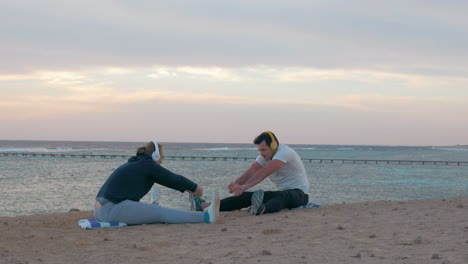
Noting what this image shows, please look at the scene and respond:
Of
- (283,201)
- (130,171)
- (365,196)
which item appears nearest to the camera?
(130,171)

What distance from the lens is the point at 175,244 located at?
19.6 ft

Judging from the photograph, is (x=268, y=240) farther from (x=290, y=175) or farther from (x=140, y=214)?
(x=290, y=175)

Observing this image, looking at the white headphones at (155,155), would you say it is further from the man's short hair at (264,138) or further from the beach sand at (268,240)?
the man's short hair at (264,138)

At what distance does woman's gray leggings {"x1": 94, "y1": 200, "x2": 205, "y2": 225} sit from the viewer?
286 inches

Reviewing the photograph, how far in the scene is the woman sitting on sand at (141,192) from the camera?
7.12 meters

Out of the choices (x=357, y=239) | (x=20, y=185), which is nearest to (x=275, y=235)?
(x=357, y=239)

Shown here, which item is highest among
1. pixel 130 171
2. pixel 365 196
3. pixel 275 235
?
pixel 130 171

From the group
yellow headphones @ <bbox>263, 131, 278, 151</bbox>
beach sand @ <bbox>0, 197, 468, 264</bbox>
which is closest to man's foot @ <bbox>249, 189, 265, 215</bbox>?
beach sand @ <bbox>0, 197, 468, 264</bbox>

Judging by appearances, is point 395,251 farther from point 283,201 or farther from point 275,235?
point 283,201

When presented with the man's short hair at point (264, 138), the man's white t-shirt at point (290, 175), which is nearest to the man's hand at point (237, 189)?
the man's white t-shirt at point (290, 175)

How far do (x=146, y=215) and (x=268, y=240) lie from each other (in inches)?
83.7

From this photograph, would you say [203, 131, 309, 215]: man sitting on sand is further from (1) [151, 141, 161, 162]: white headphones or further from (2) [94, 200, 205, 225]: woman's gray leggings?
(1) [151, 141, 161, 162]: white headphones

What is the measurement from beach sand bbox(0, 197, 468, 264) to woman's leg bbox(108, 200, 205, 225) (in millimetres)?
147

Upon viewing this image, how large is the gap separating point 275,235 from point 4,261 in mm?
2938
